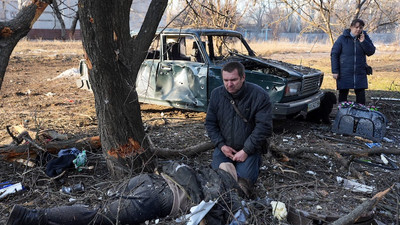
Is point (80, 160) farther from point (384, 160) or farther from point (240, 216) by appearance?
point (384, 160)

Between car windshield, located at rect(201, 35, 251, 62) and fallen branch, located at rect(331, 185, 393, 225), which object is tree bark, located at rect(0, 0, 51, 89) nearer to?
car windshield, located at rect(201, 35, 251, 62)

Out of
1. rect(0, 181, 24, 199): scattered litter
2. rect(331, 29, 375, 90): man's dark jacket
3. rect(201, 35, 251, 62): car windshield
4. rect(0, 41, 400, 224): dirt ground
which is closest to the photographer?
rect(0, 41, 400, 224): dirt ground

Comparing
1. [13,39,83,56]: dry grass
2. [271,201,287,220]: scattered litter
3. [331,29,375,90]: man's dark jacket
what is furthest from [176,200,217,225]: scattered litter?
[13,39,83,56]: dry grass

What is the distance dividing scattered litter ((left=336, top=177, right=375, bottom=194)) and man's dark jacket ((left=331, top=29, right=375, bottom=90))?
2587mm

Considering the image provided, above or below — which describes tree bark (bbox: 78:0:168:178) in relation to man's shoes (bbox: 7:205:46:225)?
above

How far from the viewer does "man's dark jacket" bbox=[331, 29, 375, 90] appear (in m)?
A: 5.45

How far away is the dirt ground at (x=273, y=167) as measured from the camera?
300 centimetres

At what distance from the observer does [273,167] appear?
3.83 m

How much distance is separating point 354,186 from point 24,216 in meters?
3.12

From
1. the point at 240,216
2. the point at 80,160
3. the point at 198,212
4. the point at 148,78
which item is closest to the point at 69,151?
the point at 80,160

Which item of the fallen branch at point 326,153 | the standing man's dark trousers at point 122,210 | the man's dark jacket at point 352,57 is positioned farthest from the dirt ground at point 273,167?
the man's dark jacket at point 352,57

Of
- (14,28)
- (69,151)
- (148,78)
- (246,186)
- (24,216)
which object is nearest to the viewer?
(24,216)

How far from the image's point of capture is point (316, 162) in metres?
4.11

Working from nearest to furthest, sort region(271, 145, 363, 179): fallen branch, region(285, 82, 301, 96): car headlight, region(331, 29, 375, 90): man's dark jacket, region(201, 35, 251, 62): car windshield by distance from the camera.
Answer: region(271, 145, 363, 179): fallen branch, region(285, 82, 301, 96): car headlight, region(331, 29, 375, 90): man's dark jacket, region(201, 35, 251, 62): car windshield
